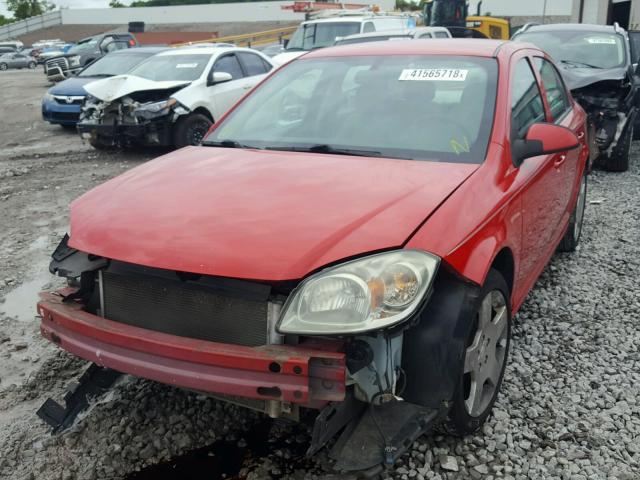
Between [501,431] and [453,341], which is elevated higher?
[453,341]

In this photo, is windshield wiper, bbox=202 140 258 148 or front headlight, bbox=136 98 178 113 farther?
front headlight, bbox=136 98 178 113

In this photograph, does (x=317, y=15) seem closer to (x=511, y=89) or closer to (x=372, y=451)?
(x=511, y=89)

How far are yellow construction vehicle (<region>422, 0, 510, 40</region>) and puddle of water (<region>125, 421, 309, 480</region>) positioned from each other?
16.8 meters

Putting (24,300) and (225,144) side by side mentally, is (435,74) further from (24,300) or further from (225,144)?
(24,300)

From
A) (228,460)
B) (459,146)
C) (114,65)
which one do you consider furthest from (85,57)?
(228,460)

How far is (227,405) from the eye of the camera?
304 centimetres

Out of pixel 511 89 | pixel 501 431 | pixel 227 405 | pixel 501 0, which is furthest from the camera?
pixel 501 0

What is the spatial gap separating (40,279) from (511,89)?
11.8 ft

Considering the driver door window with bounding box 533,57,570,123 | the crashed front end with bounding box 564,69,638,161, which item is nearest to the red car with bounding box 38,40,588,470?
the driver door window with bounding box 533,57,570,123

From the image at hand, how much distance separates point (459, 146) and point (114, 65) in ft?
34.9

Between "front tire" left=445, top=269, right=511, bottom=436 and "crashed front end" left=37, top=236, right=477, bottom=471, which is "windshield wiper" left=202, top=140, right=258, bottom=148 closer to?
"crashed front end" left=37, top=236, right=477, bottom=471

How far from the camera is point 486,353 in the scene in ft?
9.00

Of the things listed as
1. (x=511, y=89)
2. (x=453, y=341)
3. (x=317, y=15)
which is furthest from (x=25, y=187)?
(x=317, y=15)

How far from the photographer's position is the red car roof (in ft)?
11.6
